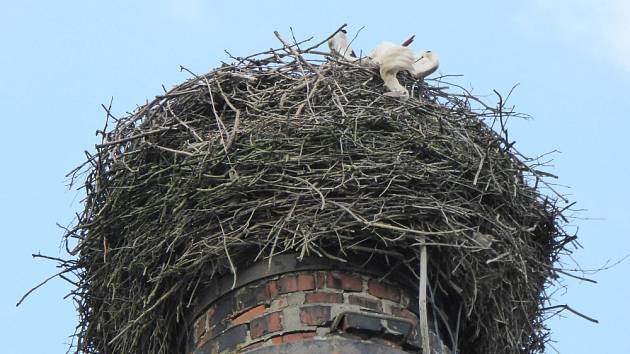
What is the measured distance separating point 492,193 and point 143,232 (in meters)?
1.66

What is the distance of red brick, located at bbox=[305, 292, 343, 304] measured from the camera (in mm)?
6207

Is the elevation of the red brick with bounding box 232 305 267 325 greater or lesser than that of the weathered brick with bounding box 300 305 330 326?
greater

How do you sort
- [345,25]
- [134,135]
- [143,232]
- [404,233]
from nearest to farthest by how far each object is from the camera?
[404,233]
[143,232]
[134,135]
[345,25]

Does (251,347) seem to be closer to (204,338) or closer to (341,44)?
(204,338)

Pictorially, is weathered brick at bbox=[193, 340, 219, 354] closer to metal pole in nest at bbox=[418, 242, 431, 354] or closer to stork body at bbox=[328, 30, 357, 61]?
metal pole in nest at bbox=[418, 242, 431, 354]

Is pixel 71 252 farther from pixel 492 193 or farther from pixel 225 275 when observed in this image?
pixel 492 193

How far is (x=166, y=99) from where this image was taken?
7.58 m

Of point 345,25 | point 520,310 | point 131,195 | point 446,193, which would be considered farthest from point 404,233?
point 345,25

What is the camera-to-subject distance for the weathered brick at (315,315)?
20.0 ft

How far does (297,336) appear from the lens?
604 centimetres

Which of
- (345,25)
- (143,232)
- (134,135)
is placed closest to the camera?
(143,232)

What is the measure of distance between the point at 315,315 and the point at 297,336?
0.44 ft

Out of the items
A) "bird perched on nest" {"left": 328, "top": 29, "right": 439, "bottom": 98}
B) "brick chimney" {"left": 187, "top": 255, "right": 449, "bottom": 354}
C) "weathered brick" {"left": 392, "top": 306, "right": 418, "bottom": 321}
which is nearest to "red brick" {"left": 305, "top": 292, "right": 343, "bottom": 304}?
"brick chimney" {"left": 187, "top": 255, "right": 449, "bottom": 354}

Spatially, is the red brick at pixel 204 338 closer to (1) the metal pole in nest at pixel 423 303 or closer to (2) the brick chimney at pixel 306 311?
(2) the brick chimney at pixel 306 311
